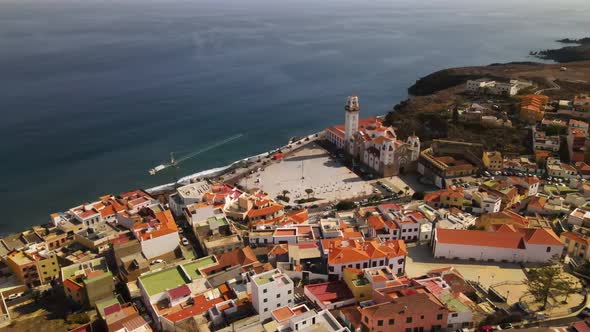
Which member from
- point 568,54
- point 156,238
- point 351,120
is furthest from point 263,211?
point 568,54

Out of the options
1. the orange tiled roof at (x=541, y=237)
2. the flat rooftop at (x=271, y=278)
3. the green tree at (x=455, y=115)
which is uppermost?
the green tree at (x=455, y=115)

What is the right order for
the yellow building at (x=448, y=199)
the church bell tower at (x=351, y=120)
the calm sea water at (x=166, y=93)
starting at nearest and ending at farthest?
the yellow building at (x=448, y=199) → the church bell tower at (x=351, y=120) → the calm sea water at (x=166, y=93)

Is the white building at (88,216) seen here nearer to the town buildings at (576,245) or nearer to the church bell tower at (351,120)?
the church bell tower at (351,120)

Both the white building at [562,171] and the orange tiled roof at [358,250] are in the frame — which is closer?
the orange tiled roof at [358,250]

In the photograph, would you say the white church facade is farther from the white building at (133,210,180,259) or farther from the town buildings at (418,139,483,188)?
the white building at (133,210,180,259)

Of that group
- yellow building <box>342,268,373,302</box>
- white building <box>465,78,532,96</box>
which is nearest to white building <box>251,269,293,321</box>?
yellow building <box>342,268,373,302</box>

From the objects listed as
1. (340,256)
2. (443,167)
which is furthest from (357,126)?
(340,256)

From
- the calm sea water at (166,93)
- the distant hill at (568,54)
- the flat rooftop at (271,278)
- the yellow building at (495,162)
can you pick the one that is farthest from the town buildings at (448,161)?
the distant hill at (568,54)
